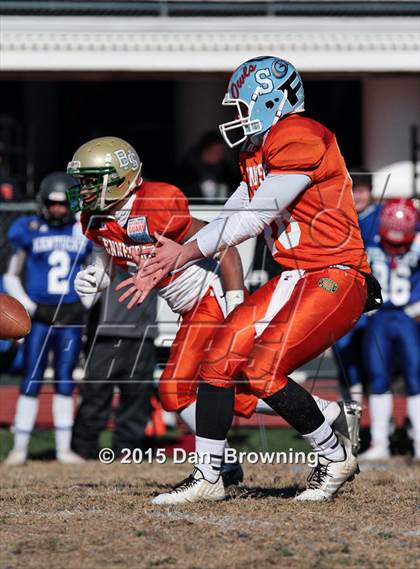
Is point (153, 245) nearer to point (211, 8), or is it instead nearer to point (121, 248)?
point (121, 248)

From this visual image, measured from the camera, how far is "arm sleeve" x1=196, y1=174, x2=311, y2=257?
5.34 meters

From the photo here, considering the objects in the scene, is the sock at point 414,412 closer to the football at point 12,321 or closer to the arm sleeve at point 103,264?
the arm sleeve at point 103,264

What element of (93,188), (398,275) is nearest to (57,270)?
(398,275)

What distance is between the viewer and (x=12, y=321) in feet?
19.5

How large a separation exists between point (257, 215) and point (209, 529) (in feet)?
4.63

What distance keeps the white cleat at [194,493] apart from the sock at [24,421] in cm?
342

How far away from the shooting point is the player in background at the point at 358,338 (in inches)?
365

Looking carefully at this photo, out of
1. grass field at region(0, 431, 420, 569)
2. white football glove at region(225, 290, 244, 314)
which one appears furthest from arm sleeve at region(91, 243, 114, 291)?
grass field at region(0, 431, 420, 569)

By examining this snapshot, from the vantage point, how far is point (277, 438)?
973cm

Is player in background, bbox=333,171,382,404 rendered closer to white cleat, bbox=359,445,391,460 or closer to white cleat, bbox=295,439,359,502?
white cleat, bbox=359,445,391,460

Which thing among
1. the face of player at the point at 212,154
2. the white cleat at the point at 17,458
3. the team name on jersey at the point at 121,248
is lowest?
the white cleat at the point at 17,458

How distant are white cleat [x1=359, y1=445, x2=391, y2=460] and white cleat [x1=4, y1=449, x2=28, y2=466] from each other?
2.46 metres

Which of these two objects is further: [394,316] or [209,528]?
[394,316]

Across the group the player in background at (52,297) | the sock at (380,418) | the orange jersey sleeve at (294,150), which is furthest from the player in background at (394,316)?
the orange jersey sleeve at (294,150)
